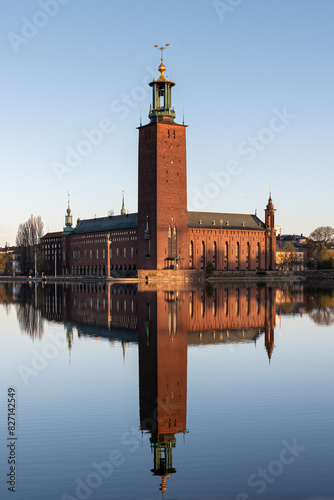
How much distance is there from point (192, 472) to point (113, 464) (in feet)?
3.61

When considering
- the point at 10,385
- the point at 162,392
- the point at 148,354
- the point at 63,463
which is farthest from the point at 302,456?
the point at 148,354

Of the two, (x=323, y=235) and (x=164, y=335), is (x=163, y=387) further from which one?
(x=323, y=235)

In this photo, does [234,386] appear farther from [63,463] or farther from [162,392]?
[63,463]

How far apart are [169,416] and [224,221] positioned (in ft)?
353

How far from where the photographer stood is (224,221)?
4614 inches

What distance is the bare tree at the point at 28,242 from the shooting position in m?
122

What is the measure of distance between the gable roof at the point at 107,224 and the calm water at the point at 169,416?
91.6m

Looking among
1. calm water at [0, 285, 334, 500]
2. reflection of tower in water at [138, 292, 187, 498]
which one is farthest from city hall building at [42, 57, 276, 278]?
calm water at [0, 285, 334, 500]

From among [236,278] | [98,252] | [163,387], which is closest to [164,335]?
[163,387]

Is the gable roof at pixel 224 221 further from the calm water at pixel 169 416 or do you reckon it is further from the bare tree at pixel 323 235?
the calm water at pixel 169 416

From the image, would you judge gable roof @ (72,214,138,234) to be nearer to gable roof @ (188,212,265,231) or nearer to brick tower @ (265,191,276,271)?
gable roof @ (188,212,265,231)

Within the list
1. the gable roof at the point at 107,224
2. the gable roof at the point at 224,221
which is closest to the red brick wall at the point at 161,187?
the gable roof at the point at 224,221

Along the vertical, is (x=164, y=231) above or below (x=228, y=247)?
above

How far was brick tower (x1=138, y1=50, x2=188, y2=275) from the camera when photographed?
9544cm
